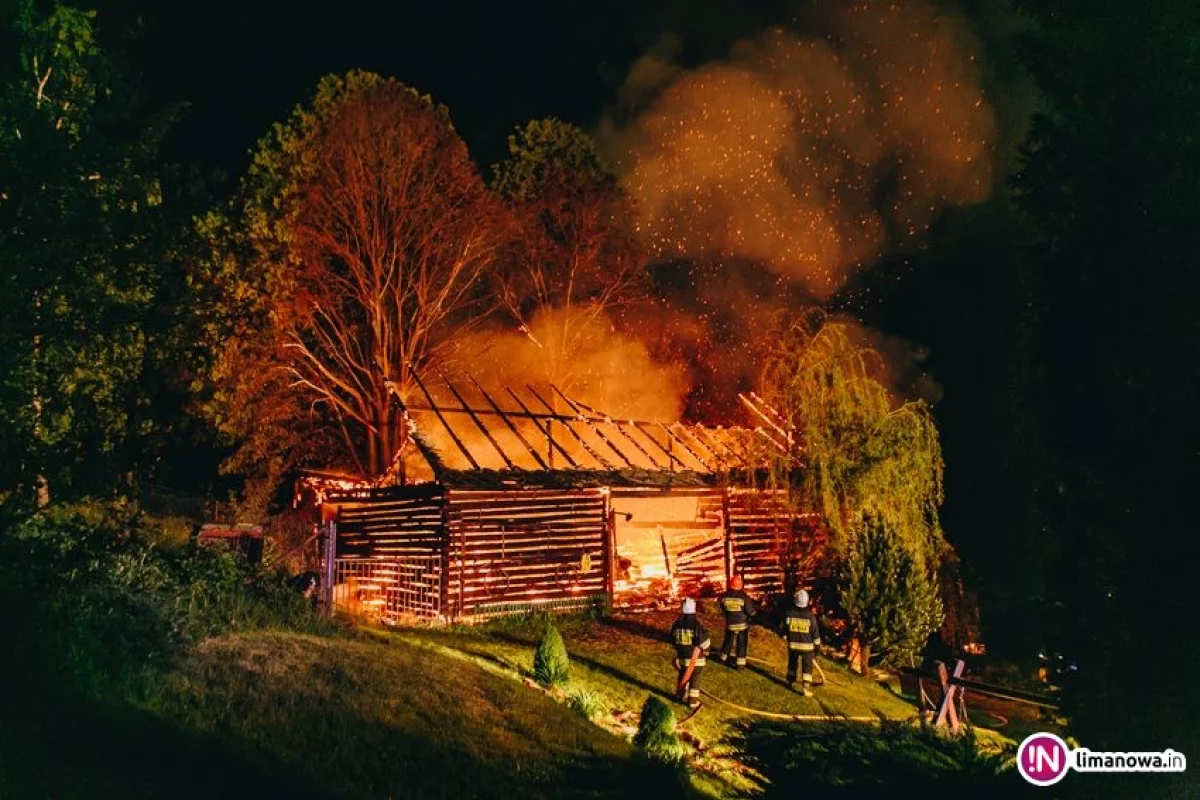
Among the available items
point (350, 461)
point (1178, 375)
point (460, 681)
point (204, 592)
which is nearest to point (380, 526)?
point (350, 461)

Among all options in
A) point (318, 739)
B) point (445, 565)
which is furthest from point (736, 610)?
point (318, 739)

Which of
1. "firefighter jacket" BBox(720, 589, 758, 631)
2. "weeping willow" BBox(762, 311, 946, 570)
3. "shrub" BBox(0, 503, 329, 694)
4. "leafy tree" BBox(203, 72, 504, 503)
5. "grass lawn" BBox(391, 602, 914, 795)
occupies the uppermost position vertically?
"leafy tree" BBox(203, 72, 504, 503)

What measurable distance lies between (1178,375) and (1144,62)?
113 inches

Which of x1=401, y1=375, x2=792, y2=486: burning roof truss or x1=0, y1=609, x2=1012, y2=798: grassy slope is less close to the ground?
x1=401, y1=375, x2=792, y2=486: burning roof truss

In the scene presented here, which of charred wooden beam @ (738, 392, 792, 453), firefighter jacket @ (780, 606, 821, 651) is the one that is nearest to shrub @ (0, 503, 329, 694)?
firefighter jacket @ (780, 606, 821, 651)

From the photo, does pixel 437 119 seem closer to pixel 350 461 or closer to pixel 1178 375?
pixel 350 461

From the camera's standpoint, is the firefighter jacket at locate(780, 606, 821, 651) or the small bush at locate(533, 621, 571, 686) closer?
the small bush at locate(533, 621, 571, 686)

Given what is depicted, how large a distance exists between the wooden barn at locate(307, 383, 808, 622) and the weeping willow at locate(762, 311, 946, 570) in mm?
1257

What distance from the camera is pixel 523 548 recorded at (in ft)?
63.6

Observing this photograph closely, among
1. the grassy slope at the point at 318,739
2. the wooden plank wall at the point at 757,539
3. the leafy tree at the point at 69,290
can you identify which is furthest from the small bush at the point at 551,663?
the wooden plank wall at the point at 757,539

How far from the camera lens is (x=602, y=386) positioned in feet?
109

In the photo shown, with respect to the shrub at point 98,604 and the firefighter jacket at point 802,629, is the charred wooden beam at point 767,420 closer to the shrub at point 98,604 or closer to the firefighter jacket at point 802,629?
the firefighter jacket at point 802,629

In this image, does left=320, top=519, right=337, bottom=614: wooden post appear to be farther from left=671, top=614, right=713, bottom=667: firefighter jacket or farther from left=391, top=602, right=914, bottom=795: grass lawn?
left=671, top=614, right=713, bottom=667: firefighter jacket

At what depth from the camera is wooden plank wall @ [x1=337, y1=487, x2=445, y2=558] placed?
18984 millimetres
